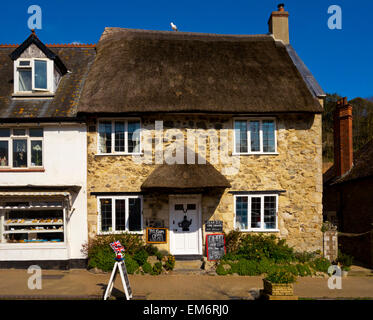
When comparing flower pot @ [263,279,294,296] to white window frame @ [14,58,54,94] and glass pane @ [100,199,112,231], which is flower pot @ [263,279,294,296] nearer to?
glass pane @ [100,199,112,231]

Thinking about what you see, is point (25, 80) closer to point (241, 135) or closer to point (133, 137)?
point (133, 137)

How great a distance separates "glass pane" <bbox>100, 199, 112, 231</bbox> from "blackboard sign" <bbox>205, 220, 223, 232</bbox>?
3784 millimetres

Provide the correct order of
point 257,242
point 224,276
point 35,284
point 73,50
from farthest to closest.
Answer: point 73,50 < point 257,242 < point 224,276 < point 35,284

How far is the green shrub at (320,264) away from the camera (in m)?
12.9

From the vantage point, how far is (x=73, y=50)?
666 inches

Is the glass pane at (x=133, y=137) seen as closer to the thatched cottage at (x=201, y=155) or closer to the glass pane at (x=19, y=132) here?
the thatched cottage at (x=201, y=155)

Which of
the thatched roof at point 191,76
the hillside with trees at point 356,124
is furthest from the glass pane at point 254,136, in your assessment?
the hillside with trees at point 356,124

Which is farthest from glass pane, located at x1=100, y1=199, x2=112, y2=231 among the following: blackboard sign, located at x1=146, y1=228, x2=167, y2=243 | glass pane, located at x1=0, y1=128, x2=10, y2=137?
glass pane, located at x1=0, y1=128, x2=10, y2=137

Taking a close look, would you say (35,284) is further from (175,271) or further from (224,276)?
(224,276)

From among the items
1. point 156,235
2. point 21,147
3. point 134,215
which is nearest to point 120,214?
point 134,215

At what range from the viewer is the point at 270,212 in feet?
45.4

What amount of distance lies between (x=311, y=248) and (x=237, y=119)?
A: 19.2 feet

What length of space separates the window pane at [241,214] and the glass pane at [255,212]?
282 mm
